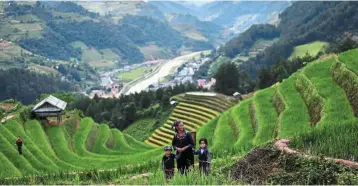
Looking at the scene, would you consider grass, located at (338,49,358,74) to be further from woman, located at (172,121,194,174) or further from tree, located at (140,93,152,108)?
tree, located at (140,93,152,108)

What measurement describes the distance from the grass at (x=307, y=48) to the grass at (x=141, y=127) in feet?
192

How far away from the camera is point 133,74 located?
170875 mm

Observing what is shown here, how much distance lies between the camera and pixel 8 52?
144000 mm

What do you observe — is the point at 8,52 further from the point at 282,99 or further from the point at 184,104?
the point at 282,99

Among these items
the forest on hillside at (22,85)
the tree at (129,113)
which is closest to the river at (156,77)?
the forest on hillside at (22,85)

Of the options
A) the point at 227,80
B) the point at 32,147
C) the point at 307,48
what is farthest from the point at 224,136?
Result: the point at 307,48

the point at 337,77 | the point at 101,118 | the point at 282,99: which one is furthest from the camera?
the point at 101,118

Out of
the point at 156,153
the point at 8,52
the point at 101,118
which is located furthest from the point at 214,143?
the point at 8,52

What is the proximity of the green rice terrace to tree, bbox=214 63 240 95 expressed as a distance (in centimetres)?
2648

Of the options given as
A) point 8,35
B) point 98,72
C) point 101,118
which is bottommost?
point 101,118

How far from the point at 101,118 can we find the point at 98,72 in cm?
10914

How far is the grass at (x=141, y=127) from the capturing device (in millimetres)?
50031

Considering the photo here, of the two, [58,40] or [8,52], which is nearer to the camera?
[8,52]

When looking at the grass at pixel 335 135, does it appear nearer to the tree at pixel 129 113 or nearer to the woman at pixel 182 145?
the woman at pixel 182 145
